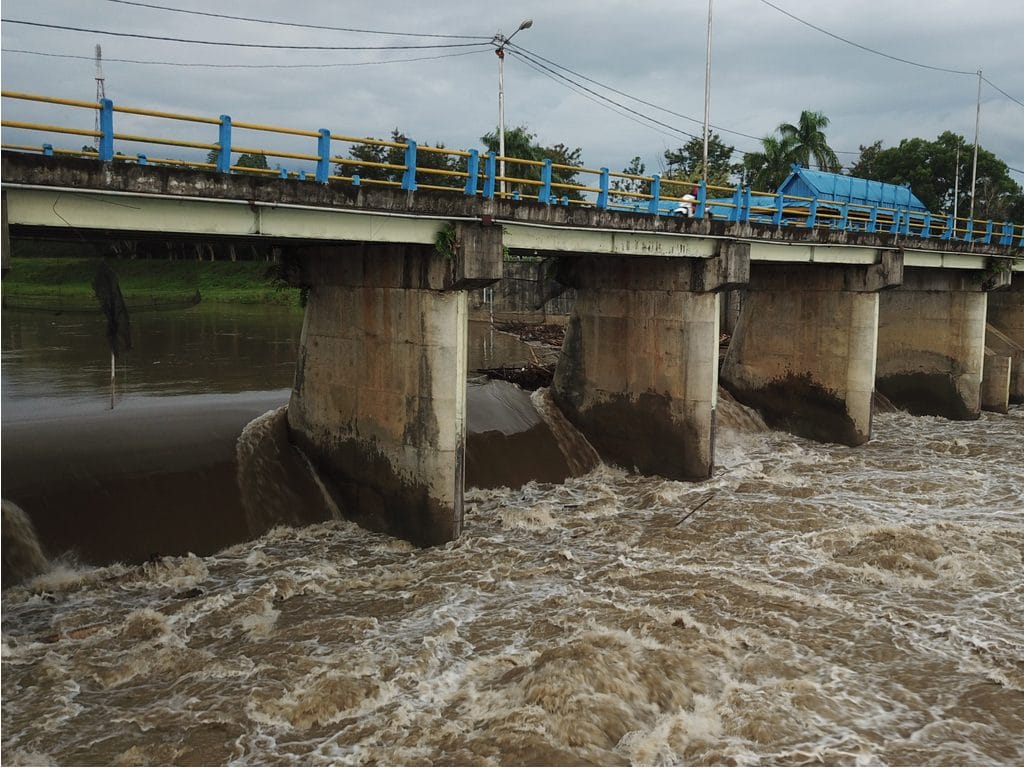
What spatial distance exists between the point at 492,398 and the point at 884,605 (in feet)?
40.0

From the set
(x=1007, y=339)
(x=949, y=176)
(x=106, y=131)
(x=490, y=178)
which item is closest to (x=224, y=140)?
(x=106, y=131)

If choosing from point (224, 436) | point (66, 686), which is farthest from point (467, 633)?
Result: point (224, 436)

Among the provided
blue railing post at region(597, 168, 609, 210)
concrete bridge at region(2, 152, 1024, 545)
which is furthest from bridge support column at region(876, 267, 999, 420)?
blue railing post at region(597, 168, 609, 210)

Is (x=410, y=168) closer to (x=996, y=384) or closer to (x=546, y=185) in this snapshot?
(x=546, y=185)

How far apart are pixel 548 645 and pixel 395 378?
687 cm

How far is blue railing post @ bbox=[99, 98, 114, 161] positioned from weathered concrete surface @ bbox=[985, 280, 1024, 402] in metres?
35.3

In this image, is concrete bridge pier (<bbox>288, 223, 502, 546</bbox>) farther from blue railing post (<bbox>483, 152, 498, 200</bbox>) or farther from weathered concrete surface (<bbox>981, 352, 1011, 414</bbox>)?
weathered concrete surface (<bbox>981, 352, 1011, 414</bbox>)

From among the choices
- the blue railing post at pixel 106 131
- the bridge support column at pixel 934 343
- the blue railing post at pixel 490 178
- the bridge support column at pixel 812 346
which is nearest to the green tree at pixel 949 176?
the bridge support column at pixel 934 343

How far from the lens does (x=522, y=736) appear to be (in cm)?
998

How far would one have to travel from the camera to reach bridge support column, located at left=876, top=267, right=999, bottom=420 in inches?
1298

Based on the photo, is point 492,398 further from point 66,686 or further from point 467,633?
point 66,686

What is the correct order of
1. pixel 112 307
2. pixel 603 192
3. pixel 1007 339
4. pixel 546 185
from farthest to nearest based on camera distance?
pixel 1007 339, pixel 603 192, pixel 546 185, pixel 112 307

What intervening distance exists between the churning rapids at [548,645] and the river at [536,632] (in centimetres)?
4

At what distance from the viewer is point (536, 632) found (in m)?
12.9
